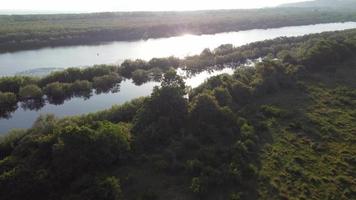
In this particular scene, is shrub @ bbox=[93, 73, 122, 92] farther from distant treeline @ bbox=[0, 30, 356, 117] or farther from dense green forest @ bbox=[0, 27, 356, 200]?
dense green forest @ bbox=[0, 27, 356, 200]

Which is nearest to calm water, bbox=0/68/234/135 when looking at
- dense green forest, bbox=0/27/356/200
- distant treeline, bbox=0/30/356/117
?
distant treeline, bbox=0/30/356/117

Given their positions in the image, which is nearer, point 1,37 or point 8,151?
point 8,151

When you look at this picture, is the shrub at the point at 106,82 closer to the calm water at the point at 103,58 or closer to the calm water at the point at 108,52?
the calm water at the point at 103,58

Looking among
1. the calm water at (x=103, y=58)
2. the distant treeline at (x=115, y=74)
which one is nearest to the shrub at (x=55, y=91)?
the distant treeline at (x=115, y=74)

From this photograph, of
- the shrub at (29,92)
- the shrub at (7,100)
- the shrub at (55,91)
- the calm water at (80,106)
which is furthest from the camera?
the shrub at (55,91)

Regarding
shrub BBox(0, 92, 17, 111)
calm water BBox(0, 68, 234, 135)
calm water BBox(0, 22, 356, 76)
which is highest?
calm water BBox(0, 22, 356, 76)

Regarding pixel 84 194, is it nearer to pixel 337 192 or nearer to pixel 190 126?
pixel 190 126

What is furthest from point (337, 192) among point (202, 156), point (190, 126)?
point (190, 126)
